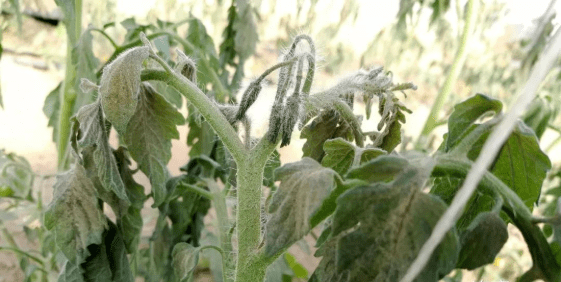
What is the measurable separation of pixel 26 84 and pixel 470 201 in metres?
3.97

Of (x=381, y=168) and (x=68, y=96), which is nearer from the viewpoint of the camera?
(x=381, y=168)

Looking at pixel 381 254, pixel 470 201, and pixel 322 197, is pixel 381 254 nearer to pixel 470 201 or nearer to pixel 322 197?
pixel 322 197

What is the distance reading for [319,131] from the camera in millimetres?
582

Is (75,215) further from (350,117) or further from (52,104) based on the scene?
(52,104)

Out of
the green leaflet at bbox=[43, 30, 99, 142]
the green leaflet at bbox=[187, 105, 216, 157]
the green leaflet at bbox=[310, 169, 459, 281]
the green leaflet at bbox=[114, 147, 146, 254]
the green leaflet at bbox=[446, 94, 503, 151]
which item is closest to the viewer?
the green leaflet at bbox=[310, 169, 459, 281]

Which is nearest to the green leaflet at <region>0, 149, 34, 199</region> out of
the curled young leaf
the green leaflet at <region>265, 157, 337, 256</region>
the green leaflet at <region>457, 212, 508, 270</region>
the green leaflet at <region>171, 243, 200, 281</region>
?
the green leaflet at <region>171, 243, 200, 281</region>

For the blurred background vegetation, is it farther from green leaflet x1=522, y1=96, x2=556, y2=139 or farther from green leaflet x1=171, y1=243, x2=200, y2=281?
green leaflet x1=171, y1=243, x2=200, y2=281

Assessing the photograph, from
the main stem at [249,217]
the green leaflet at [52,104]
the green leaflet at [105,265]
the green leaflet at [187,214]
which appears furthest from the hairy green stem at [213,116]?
the green leaflet at [52,104]

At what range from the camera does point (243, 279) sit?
18.4 inches

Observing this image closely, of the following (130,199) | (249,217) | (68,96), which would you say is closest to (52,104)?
(68,96)

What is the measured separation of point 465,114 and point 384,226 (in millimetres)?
159

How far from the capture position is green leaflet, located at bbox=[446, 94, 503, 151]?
1.39ft

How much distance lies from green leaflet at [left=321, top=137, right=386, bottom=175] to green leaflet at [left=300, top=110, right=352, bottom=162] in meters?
0.07

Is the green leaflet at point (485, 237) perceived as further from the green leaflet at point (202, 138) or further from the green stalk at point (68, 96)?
the green stalk at point (68, 96)
